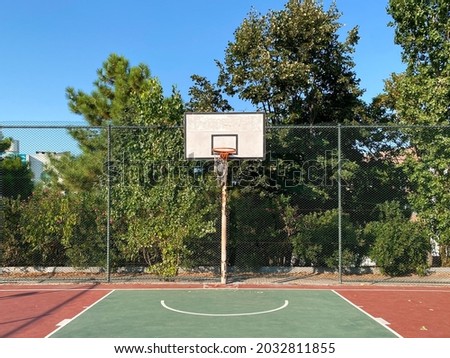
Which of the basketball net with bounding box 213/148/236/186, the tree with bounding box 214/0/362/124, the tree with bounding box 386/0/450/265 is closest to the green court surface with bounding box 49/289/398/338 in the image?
the basketball net with bounding box 213/148/236/186

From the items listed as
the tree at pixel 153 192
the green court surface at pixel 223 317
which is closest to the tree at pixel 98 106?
the tree at pixel 153 192

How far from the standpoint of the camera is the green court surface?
20.8 feet

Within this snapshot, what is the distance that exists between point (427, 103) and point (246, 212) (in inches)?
200

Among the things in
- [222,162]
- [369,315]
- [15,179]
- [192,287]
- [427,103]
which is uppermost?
[427,103]

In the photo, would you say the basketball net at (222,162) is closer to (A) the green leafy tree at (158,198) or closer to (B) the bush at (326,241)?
(A) the green leafy tree at (158,198)

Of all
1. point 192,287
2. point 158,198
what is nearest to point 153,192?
point 158,198

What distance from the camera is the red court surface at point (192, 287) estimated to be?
6633mm

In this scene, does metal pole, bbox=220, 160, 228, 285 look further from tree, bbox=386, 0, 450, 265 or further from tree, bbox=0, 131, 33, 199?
tree, bbox=0, 131, 33, 199

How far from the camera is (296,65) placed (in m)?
12.7

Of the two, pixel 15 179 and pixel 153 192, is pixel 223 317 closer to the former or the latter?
pixel 153 192

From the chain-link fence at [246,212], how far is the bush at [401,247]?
0.09 ft

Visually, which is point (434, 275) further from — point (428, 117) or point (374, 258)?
point (428, 117)

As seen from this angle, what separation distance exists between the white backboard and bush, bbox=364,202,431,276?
12.7 feet

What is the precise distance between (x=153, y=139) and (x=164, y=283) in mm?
3205
